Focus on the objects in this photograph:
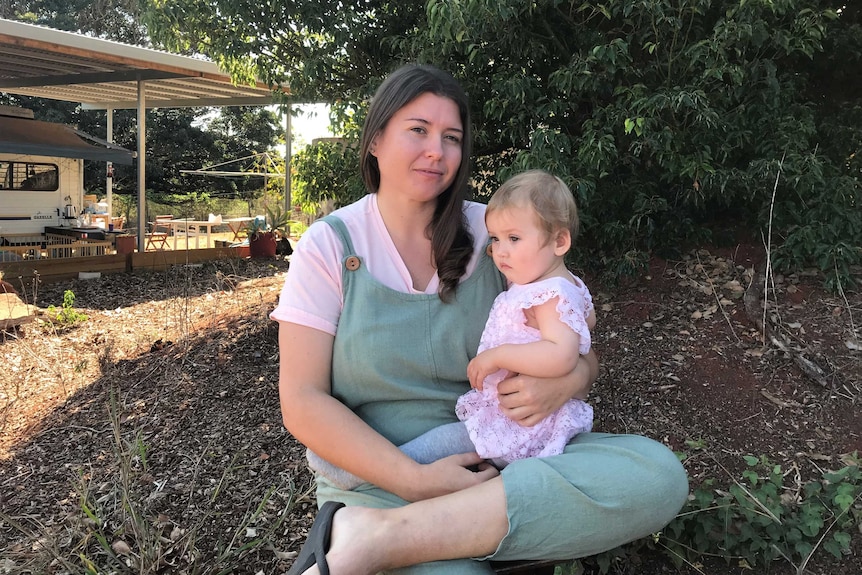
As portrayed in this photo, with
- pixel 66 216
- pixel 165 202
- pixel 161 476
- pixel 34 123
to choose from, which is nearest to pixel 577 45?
pixel 161 476

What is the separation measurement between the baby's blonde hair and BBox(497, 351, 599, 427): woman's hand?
0.40 m

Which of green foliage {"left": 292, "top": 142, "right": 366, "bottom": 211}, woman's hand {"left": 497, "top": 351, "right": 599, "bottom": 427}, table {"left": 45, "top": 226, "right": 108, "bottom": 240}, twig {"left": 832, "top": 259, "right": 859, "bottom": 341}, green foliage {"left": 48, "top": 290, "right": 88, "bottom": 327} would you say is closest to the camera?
woman's hand {"left": 497, "top": 351, "right": 599, "bottom": 427}

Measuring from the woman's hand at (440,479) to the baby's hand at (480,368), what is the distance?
222mm

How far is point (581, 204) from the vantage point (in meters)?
3.94

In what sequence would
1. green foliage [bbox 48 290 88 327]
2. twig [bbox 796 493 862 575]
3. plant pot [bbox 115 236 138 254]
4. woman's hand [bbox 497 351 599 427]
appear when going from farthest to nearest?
plant pot [bbox 115 236 138 254] < green foliage [bbox 48 290 88 327] < twig [bbox 796 493 862 575] < woman's hand [bbox 497 351 599 427]

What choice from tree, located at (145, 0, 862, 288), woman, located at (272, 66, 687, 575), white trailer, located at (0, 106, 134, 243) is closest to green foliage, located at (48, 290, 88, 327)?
tree, located at (145, 0, 862, 288)

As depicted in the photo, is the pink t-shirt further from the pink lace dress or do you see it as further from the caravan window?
the caravan window

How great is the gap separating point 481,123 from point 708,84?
1424 mm

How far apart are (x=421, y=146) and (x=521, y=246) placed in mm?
387

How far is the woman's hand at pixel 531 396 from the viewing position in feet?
5.64

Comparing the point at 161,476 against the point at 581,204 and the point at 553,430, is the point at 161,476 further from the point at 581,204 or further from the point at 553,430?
the point at 581,204

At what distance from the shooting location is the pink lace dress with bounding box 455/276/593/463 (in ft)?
5.71

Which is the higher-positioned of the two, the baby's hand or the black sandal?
the baby's hand

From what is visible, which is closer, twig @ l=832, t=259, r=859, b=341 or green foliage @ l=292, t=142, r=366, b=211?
twig @ l=832, t=259, r=859, b=341
